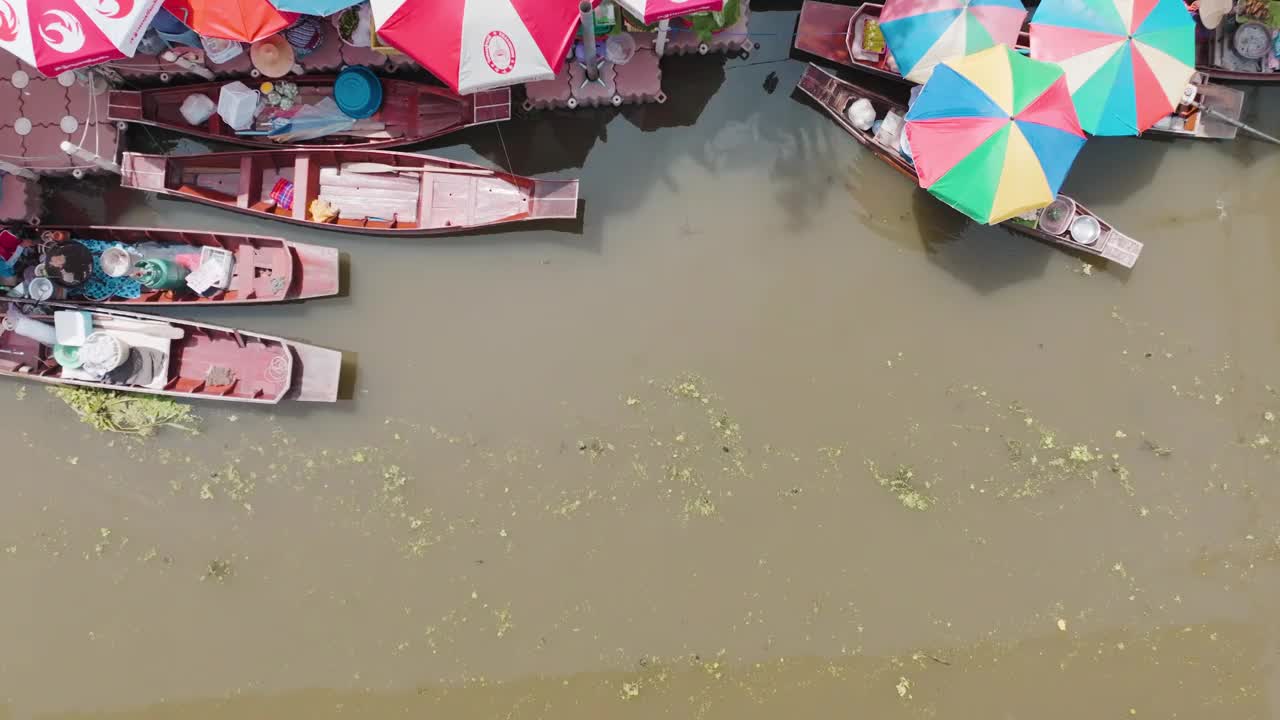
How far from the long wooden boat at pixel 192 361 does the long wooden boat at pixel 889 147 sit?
5.66m

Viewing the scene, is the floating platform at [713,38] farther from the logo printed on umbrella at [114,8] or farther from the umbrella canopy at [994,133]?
the logo printed on umbrella at [114,8]

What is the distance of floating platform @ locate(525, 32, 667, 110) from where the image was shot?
725 cm

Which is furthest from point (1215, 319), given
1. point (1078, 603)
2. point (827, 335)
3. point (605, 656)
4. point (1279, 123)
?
point (605, 656)

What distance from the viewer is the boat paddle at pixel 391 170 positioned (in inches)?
291

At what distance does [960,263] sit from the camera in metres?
7.78

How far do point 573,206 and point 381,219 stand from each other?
2.00m

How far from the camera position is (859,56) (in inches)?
288

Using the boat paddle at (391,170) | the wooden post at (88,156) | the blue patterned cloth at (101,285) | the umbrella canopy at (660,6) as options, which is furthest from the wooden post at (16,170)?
the umbrella canopy at (660,6)

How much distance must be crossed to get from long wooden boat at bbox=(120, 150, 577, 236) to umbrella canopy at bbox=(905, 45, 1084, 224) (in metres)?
3.42

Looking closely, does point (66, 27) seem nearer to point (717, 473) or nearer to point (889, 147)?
point (717, 473)

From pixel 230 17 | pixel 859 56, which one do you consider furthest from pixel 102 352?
pixel 859 56

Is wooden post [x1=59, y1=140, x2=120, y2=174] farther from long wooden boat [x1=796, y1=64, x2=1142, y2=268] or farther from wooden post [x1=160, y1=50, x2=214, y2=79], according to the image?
long wooden boat [x1=796, y1=64, x2=1142, y2=268]

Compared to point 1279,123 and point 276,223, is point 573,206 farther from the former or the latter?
point 1279,123

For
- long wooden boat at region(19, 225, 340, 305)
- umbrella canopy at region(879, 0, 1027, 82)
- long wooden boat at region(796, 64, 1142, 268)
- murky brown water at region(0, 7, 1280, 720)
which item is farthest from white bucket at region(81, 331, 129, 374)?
umbrella canopy at region(879, 0, 1027, 82)
